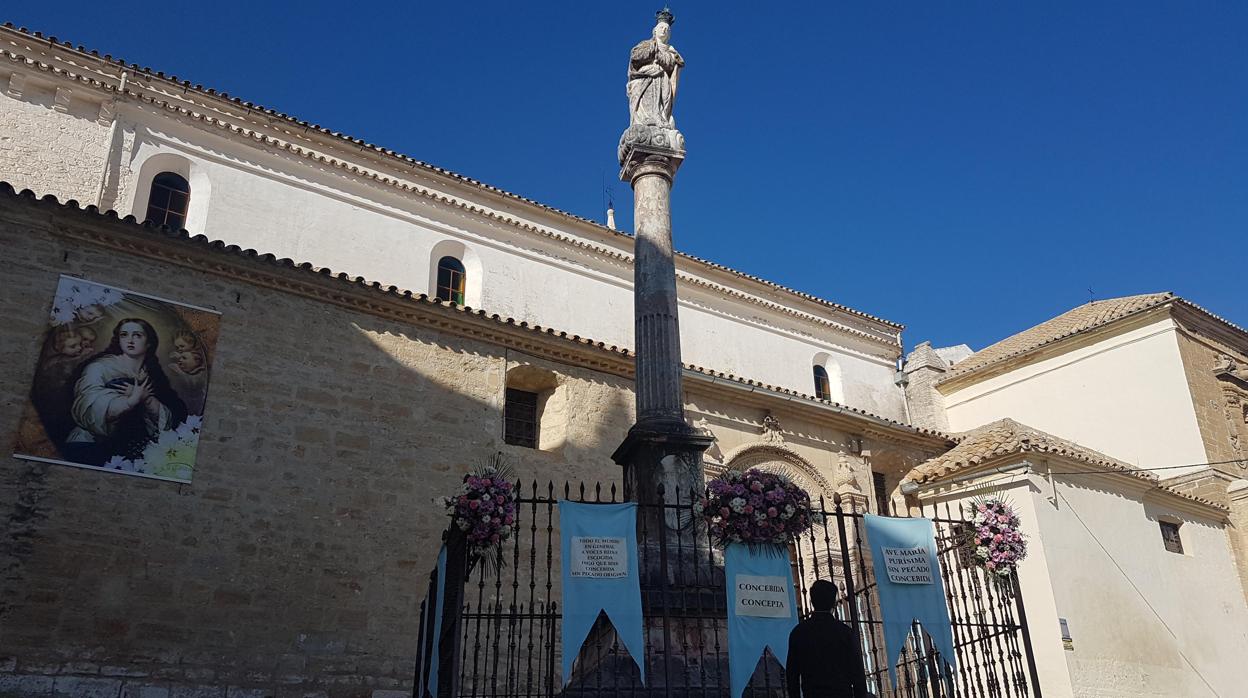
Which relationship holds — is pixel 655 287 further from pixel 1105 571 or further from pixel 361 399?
pixel 1105 571

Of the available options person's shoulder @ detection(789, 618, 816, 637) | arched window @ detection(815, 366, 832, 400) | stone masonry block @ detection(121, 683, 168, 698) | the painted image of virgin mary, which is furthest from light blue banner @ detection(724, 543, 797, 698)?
arched window @ detection(815, 366, 832, 400)

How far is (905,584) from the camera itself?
9.36 meters

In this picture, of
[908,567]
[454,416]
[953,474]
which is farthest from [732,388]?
[908,567]

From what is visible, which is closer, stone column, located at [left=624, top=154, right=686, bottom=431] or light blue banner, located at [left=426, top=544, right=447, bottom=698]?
light blue banner, located at [left=426, top=544, right=447, bottom=698]

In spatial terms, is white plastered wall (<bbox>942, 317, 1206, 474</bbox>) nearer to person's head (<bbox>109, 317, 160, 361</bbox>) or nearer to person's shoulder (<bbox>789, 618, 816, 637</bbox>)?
person's shoulder (<bbox>789, 618, 816, 637</bbox>)

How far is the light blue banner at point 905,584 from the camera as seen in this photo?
9250 mm

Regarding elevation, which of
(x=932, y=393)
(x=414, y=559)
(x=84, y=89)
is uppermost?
(x=84, y=89)

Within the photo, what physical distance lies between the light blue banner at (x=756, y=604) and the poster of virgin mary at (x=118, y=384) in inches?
290

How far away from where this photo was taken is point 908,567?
9422mm

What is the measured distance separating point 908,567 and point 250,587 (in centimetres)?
784

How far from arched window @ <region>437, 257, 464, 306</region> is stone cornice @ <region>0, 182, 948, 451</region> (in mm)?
3754

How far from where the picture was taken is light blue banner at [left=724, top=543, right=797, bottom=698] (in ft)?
28.1

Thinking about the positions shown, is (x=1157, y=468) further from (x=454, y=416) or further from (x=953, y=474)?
(x=454, y=416)

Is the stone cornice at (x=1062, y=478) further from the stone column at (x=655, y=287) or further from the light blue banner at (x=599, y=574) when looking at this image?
the light blue banner at (x=599, y=574)
